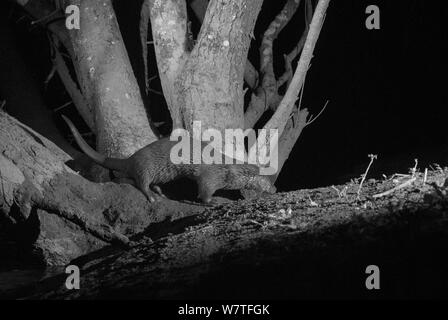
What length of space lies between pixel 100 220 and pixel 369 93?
7.10 m

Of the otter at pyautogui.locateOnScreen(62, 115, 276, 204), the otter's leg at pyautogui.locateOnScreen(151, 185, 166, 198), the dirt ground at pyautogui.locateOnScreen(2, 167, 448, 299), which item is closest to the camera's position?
the dirt ground at pyautogui.locateOnScreen(2, 167, 448, 299)

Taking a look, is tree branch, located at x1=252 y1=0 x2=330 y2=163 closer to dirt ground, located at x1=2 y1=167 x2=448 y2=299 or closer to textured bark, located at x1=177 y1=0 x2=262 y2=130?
textured bark, located at x1=177 y1=0 x2=262 y2=130

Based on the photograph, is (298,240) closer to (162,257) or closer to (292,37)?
(162,257)

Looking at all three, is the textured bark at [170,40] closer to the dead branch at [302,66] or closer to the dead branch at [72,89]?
the dead branch at [302,66]

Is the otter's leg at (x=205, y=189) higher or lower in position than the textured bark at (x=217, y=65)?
lower

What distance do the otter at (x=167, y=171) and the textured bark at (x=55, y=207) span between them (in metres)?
0.36

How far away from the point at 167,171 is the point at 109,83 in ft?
3.29

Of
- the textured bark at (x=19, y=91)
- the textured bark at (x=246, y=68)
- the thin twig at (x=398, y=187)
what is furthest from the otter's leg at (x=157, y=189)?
the thin twig at (x=398, y=187)

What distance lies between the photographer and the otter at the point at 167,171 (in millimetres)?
4941

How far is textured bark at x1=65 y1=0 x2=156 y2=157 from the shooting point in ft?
16.5

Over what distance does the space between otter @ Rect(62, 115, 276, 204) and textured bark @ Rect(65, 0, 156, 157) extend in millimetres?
159

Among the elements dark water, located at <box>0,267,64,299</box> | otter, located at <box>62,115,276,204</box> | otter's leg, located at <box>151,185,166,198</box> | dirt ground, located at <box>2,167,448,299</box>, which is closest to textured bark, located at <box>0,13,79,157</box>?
otter, located at <box>62,115,276,204</box>

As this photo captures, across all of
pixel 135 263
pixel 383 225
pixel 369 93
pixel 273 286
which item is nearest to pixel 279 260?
pixel 273 286

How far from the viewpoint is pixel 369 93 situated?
33.2 ft
